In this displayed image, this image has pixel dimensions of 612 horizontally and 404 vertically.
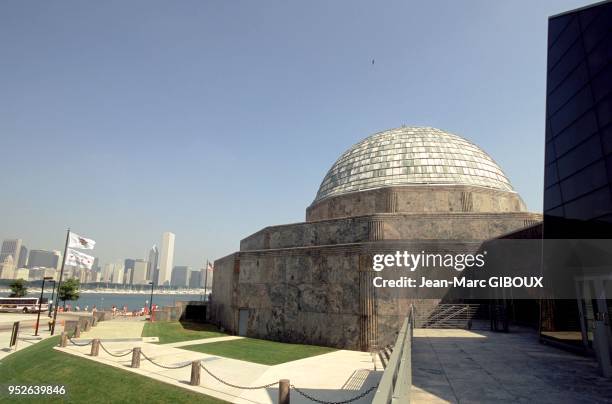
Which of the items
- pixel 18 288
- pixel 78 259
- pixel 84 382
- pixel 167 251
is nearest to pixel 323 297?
pixel 84 382

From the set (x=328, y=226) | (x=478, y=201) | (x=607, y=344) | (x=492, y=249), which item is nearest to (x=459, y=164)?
(x=478, y=201)

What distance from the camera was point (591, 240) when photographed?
7.55 m

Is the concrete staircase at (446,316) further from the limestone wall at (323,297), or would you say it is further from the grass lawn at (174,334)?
the grass lawn at (174,334)

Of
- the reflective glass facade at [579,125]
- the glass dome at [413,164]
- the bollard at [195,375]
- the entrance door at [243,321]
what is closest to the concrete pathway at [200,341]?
the entrance door at [243,321]

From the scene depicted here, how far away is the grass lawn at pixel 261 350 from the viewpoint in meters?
11.9

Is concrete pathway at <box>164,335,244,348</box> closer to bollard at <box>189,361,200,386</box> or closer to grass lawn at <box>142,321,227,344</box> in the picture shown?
grass lawn at <box>142,321,227,344</box>

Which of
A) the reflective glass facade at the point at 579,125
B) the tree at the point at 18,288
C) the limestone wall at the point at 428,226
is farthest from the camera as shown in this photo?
the tree at the point at 18,288

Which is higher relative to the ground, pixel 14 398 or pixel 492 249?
pixel 492 249

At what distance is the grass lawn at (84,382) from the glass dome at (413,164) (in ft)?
47.0

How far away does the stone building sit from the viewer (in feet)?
44.8

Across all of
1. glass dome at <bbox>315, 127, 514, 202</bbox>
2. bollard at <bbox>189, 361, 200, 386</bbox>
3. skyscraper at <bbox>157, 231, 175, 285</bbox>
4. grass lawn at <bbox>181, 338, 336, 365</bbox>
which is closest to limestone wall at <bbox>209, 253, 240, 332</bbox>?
grass lawn at <bbox>181, 338, 336, 365</bbox>

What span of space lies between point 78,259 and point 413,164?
19.6 m

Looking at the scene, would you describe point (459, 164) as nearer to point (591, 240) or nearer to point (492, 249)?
point (492, 249)

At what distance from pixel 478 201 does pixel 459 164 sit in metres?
3.28
